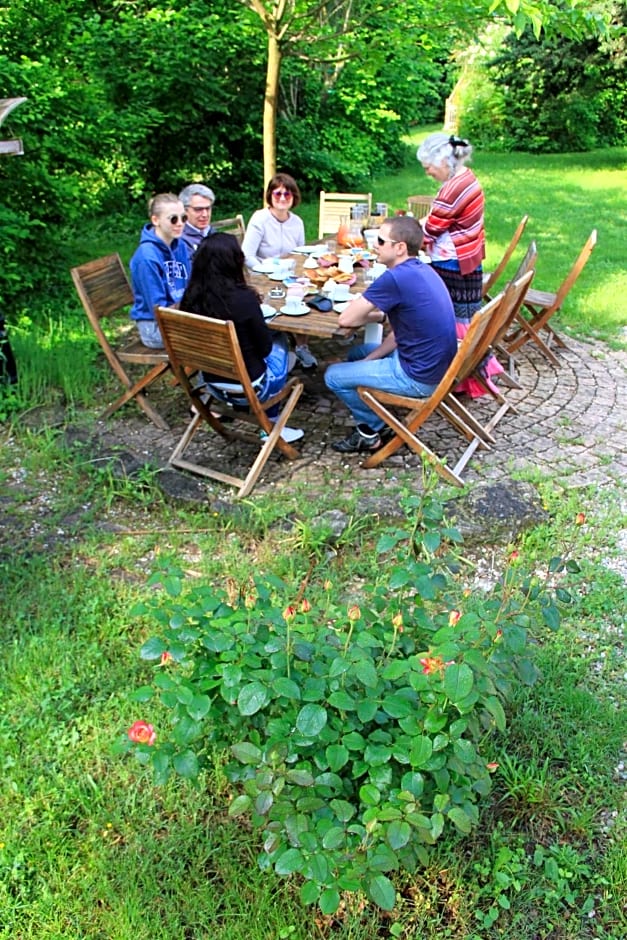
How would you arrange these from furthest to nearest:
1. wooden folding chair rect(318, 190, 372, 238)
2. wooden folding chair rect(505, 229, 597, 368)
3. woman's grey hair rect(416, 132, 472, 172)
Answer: wooden folding chair rect(318, 190, 372, 238)
wooden folding chair rect(505, 229, 597, 368)
woman's grey hair rect(416, 132, 472, 172)

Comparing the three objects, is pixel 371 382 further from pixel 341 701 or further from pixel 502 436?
pixel 341 701

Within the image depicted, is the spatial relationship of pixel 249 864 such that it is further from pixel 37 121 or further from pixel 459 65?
pixel 459 65

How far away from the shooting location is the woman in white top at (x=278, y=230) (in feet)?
19.8

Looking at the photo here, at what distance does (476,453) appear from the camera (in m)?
4.80

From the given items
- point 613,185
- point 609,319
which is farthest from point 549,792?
point 613,185

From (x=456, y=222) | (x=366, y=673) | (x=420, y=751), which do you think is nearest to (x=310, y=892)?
(x=420, y=751)

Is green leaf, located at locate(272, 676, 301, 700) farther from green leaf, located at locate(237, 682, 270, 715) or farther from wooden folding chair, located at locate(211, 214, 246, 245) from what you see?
wooden folding chair, located at locate(211, 214, 246, 245)

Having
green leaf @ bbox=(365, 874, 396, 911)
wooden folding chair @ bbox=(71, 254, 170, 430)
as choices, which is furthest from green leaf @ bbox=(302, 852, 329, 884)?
wooden folding chair @ bbox=(71, 254, 170, 430)

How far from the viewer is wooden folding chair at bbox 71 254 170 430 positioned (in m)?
5.00

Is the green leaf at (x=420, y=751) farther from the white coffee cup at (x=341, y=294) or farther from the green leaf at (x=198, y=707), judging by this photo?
the white coffee cup at (x=341, y=294)

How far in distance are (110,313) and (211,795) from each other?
3.56m

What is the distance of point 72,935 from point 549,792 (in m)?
1.55

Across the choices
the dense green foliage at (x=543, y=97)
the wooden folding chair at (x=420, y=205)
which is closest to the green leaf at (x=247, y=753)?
the wooden folding chair at (x=420, y=205)

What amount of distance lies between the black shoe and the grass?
0.89 meters
